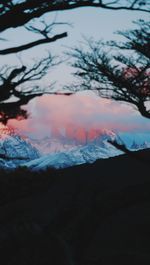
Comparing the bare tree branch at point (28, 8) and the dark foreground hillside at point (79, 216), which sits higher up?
the bare tree branch at point (28, 8)

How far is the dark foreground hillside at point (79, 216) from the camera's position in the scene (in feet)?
17.6

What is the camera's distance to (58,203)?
63.0 ft

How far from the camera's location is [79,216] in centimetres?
527

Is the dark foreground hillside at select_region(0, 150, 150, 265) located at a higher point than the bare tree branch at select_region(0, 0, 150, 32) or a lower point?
lower

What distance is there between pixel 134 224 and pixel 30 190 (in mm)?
8269

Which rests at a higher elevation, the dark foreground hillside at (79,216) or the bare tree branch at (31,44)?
the bare tree branch at (31,44)

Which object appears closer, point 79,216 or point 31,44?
point 31,44

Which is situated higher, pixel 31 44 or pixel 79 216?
pixel 31 44

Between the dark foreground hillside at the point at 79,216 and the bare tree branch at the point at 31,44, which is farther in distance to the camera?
the dark foreground hillside at the point at 79,216

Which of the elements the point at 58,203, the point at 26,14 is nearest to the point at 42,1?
the point at 26,14

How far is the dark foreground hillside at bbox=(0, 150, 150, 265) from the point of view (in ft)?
17.6

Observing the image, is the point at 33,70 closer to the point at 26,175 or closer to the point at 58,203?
the point at 58,203

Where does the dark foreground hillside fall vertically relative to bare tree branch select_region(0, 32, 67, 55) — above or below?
below

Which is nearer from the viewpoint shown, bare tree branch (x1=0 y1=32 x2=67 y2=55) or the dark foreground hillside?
bare tree branch (x1=0 y1=32 x2=67 y2=55)
